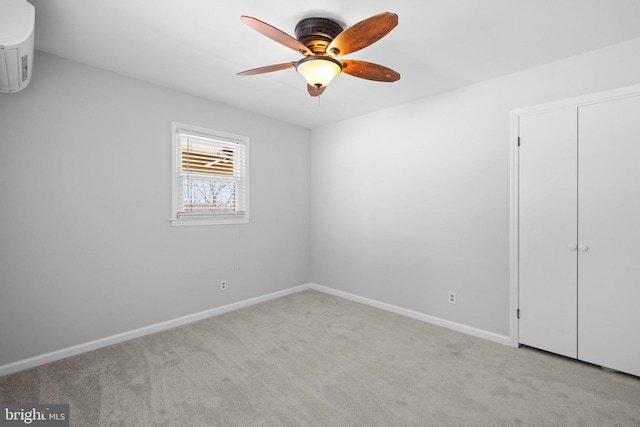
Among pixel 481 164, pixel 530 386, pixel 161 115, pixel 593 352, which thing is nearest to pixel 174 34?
pixel 161 115

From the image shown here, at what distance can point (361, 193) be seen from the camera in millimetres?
4043

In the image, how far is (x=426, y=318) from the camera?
133 inches

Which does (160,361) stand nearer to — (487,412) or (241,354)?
(241,354)

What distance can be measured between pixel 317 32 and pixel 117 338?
124 inches

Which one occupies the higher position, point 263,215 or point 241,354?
point 263,215

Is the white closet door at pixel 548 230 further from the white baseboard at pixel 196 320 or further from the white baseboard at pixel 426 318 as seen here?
the white baseboard at pixel 196 320

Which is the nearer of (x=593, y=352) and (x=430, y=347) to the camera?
(x=593, y=352)

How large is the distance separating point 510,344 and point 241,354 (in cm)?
245

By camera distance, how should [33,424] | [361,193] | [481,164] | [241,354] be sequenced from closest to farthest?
1. [33,424]
2. [241,354]
3. [481,164]
4. [361,193]

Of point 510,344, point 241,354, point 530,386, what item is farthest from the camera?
point 510,344

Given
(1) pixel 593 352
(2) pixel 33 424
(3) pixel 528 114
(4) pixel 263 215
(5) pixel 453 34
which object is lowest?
(2) pixel 33 424

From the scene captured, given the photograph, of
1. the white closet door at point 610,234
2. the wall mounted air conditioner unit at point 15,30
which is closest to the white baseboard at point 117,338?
the wall mounted air conditioner unit at point 15,30

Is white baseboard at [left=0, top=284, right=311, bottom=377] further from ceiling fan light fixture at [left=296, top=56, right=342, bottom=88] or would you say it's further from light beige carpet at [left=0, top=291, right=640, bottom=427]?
ceiling fan light fixture at [left=296, top=56, right=342, bottom=88]

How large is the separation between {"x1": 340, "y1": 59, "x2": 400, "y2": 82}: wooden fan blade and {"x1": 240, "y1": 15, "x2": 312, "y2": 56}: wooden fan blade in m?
0.30
